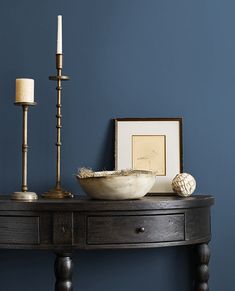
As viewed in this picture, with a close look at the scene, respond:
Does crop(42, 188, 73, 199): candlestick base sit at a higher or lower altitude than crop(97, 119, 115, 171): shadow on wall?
lower

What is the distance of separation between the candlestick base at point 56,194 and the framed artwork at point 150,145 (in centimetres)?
25

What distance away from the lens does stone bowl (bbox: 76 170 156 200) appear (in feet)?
6.60

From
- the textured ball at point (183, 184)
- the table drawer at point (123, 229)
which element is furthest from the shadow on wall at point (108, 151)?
the table drawer at point (123, 229)

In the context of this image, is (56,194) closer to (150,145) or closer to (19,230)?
(19,230)

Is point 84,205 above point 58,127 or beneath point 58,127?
beneath

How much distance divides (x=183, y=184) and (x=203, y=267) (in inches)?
13.5

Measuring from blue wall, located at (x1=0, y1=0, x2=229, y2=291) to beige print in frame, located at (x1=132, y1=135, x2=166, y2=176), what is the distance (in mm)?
100

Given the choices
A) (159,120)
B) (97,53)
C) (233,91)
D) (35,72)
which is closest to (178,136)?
(159,120)

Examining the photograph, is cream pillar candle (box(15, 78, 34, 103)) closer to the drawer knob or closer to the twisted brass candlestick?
the twisted brass candlestick

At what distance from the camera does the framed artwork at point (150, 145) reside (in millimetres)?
2334

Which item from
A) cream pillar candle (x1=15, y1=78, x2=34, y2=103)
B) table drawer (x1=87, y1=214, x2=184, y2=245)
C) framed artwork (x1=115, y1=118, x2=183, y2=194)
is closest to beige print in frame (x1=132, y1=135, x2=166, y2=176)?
framed artwork (x1=115, y1=118, x2=183, y2=194)

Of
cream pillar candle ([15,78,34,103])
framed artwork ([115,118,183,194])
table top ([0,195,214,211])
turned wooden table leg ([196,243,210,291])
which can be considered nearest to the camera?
table top ([0,195,214,211])

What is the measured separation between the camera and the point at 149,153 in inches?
92.3

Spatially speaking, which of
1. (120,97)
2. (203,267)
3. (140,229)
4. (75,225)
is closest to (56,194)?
(75,225)
